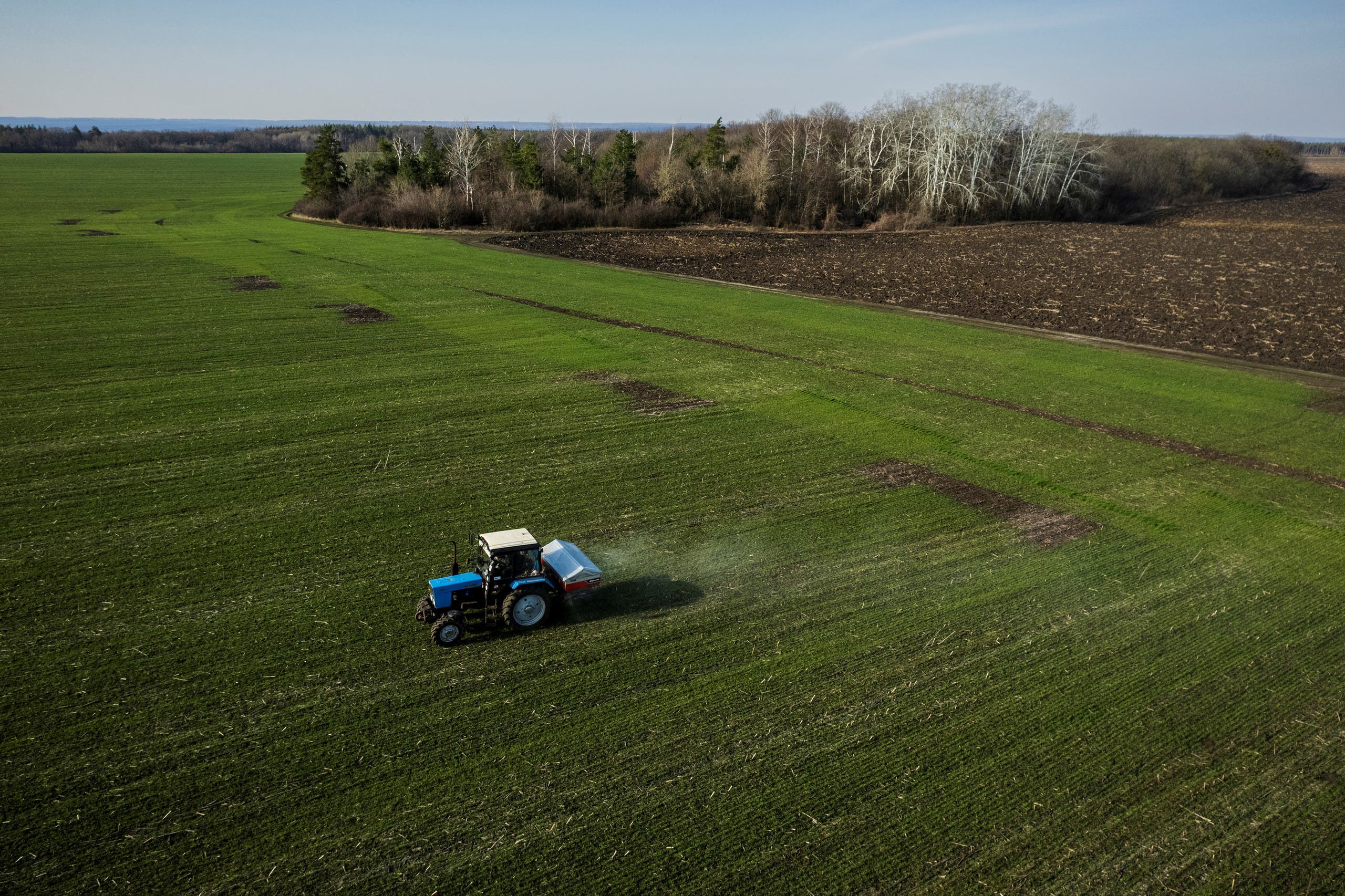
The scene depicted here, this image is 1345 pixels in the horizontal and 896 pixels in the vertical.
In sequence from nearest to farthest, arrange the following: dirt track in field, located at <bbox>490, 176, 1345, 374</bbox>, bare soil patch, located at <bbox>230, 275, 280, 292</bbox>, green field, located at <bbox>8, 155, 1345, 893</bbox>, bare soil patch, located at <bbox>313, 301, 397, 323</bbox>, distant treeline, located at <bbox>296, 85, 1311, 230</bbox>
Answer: green field, located at <bbox>8, 155, 1345, 893</bbox>, bare soil patch, located at <bbox>313, 301, 397, 323</bbox>, dirt track in field, located at <bbox>490, 176, 1345, 374</bbox>, bare soil patch, located at <bbox>230, 275, 280, 292</bbox>, distant treeline, located at <bbox>296, 85, 1311, 230</bbox>

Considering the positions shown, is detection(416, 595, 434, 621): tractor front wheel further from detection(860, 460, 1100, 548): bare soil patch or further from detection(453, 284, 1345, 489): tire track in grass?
detection(453, 284, 1345, 489): tire track in grass

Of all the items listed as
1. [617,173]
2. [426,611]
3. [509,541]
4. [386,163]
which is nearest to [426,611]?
[426,611]

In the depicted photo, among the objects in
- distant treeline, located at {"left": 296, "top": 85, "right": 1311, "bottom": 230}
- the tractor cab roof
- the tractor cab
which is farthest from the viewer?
distant treeline, located at {"left": 296, "top": 85, "right": 1311, "bottom": 230}

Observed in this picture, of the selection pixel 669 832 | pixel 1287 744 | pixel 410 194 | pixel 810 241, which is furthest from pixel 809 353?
pixel 410 194

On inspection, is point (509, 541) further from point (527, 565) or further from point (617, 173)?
point (617, 173)

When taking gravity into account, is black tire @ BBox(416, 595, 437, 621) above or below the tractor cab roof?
below

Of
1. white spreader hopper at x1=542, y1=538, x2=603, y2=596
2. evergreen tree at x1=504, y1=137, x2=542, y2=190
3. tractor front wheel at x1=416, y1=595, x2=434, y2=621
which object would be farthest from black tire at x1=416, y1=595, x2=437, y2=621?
evergreen tree at x1=504, y1=137, x2=542, y2=190

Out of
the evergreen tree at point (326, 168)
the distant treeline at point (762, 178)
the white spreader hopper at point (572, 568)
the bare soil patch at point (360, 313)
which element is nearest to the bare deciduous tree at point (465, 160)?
the distant treeline at point (762, 178)
